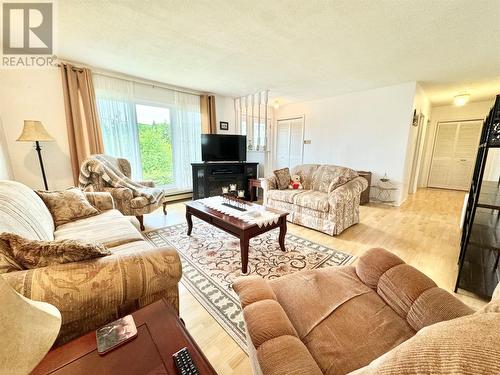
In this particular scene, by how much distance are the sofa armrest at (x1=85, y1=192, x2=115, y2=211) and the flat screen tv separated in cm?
228

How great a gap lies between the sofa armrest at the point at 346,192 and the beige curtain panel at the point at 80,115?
142 inches

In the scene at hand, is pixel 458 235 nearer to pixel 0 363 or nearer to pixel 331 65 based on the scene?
pixel 331 65

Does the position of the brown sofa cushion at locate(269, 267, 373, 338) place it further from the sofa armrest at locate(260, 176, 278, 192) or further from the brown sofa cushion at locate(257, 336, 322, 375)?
the sofa armrest at locate(260, 176, 278, 192)

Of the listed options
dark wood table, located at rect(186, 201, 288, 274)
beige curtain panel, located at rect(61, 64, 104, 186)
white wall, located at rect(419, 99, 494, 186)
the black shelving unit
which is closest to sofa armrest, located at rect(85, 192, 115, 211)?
dark wood table, located at rect(186, 201, 288, 274)

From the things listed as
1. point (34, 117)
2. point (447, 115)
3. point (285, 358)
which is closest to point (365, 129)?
point (447, 115)

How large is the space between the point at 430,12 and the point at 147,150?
4276 mm

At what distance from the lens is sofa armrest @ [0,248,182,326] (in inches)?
31.2

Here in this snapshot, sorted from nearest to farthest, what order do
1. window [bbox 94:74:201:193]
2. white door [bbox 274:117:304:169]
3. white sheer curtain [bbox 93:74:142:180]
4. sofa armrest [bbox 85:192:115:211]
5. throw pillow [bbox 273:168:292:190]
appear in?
sofa armrest [bbox 85:192:115:211], white sheer curtain [bbox 93:74:142:180], window [bbox 94:74:201:193], throw pillow [bbox 273:168:292:190], white door [bbox 274:117:304:169]

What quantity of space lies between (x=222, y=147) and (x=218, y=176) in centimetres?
66

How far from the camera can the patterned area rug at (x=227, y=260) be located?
5.17 feet

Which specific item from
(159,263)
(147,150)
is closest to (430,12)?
(159,263)

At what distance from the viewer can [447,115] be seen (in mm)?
5680

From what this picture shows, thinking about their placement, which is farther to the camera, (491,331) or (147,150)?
(147,150)

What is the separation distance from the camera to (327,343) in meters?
0.81
